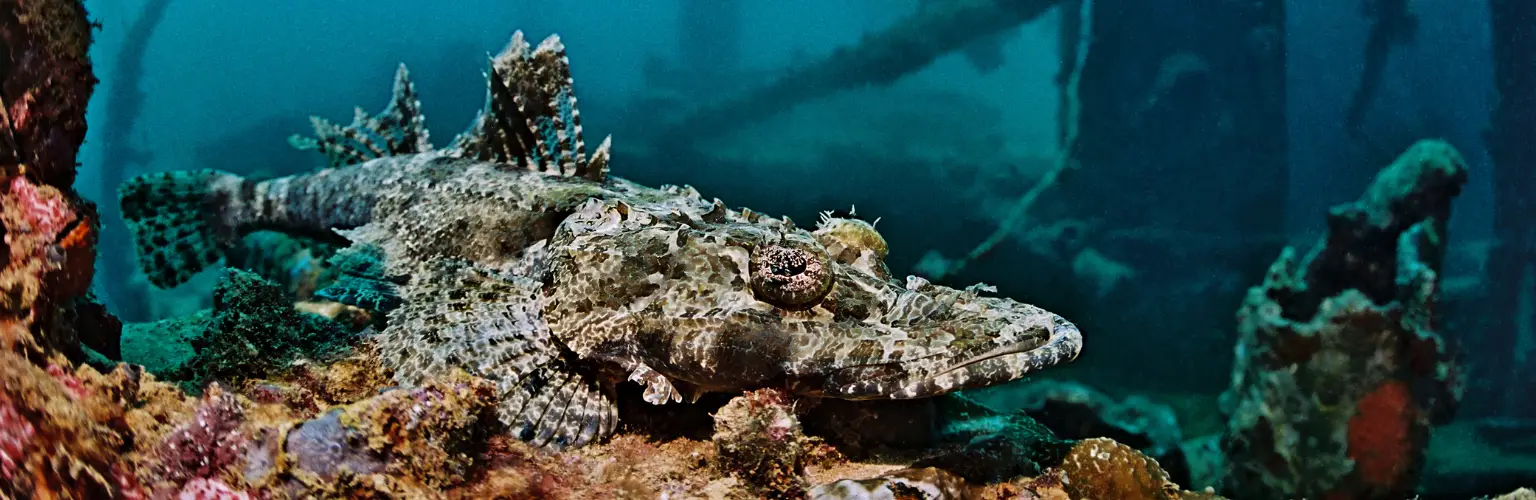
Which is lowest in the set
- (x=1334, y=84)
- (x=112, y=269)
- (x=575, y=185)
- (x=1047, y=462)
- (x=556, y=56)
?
(x=1047, y=462)

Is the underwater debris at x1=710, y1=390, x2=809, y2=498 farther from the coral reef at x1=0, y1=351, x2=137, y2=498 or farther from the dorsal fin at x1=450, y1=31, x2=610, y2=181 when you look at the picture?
the dorsal fin at x1=450, y1=31, x2=610, y2=181

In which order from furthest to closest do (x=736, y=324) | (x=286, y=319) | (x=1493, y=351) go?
(x=1493, y=351) < (x=286, y=319) < (x=736, y=324)

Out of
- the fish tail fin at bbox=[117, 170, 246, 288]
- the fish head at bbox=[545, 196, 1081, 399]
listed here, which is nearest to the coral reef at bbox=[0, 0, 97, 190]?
the fish head at bbox=[545, 196, 1081, 399]

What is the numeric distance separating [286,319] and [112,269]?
873 inches

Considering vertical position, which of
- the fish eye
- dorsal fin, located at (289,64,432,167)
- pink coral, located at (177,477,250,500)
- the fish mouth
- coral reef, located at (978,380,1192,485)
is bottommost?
pink coral, located at (177,477,250,500)

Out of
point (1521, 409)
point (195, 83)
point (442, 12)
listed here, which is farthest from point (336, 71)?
point (1521, 409)

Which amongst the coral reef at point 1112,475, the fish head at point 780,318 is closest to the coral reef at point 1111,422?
the coral reef at point 1112,475

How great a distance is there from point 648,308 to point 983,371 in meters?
1.42

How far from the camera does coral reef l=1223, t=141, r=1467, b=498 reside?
8.22 m

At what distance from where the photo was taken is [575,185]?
15.3ft

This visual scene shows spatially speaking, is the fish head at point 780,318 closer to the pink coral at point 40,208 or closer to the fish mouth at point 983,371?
the fish mouth at point 983,371

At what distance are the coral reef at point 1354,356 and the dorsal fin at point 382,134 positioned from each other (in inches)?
369

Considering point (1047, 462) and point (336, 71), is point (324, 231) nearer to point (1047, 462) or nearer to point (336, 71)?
point (1047, 462)

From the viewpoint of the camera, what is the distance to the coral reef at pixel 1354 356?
27.0ft
